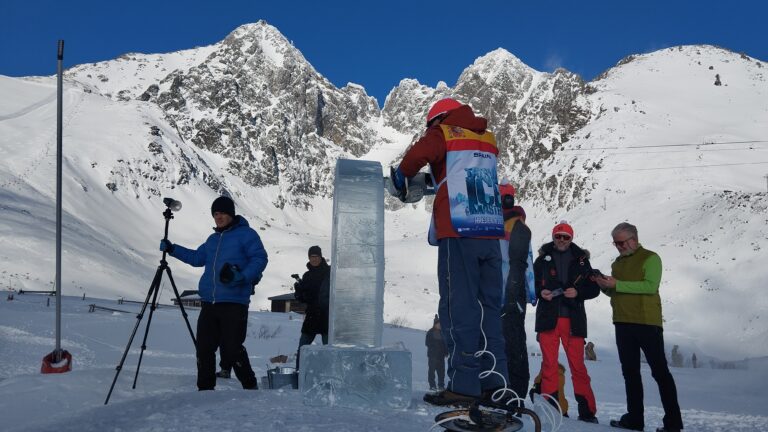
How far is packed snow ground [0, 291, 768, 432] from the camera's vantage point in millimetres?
3141

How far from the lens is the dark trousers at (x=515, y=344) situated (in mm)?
5633

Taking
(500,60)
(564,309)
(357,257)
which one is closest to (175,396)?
(357,257)

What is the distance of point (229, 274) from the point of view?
5.25 m

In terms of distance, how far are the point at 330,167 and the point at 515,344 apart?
158m

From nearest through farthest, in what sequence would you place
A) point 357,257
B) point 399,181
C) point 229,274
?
1. point 399,181
2. point 357,257
3. point 229,274

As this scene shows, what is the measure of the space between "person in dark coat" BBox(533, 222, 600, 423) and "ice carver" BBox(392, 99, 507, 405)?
1.85 m

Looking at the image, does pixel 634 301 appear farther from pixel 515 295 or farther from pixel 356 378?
pixel 356 378

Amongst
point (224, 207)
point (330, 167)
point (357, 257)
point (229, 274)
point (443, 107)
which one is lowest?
point (229, 274)

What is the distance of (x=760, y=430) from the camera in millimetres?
5621

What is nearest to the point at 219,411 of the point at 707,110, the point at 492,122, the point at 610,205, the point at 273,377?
the point at 273,377

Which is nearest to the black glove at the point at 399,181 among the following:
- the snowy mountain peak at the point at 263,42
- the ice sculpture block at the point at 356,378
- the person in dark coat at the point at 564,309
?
the ice sculpture block at the point at 356,378

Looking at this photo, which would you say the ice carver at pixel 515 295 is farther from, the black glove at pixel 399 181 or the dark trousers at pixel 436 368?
the dark trousers at pixel 436 368

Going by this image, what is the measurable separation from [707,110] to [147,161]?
252 ft

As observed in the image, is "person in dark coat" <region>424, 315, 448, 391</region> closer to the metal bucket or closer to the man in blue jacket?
the metal bucket
